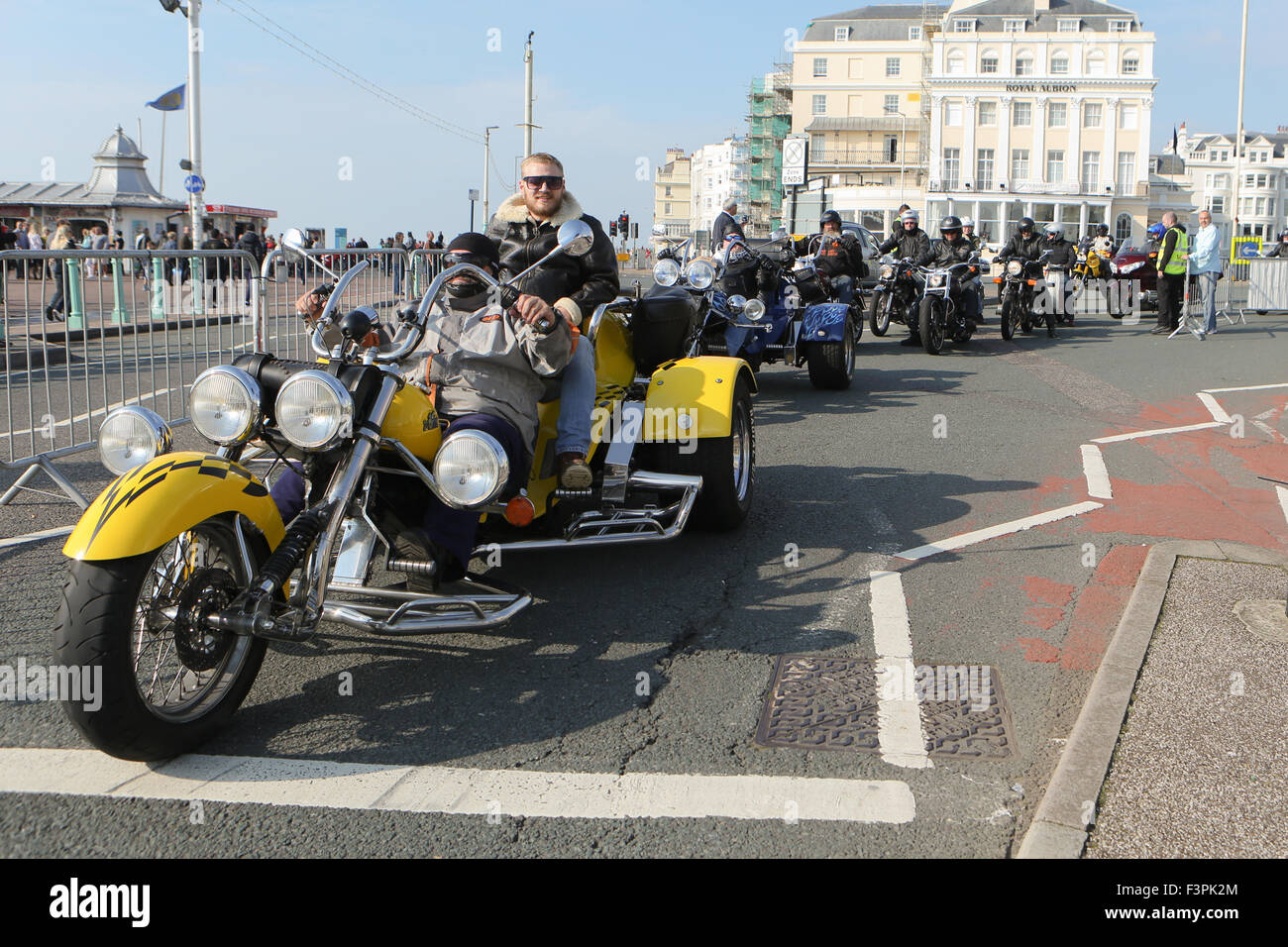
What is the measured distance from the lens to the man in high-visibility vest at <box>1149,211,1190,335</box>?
62.9 feet

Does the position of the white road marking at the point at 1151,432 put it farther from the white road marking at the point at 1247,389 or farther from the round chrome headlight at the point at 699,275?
the round chrome headlight at the point at 699,275

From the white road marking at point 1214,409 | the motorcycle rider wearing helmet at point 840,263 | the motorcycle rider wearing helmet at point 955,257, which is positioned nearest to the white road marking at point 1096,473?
the white road marking at point 1214,409

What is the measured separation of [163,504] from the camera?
3416mm

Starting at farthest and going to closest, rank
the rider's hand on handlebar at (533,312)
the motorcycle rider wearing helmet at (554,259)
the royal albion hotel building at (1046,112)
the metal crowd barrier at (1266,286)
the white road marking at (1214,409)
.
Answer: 1. the royal albion hotel building at (1046,112)
2. the metal crowd barrier at (1266,286)
3. the white road marking at (1214,409)
4. the motorcycle rider wearing helmet at (554,259)
5. the rider's hand on handlebar at (533,312)

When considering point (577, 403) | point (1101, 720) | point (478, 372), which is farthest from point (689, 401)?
point (1101, 720)

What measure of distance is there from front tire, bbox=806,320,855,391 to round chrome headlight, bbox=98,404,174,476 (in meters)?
8.57

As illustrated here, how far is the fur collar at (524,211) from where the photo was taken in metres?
6.00

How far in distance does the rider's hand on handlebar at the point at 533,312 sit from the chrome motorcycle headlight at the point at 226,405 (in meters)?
1.02

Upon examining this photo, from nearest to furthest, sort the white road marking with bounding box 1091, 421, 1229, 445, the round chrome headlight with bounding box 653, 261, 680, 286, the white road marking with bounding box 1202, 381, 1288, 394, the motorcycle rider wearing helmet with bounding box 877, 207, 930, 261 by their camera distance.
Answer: the round chrome headlight with bounding box 653, 261, 680, 286, the white road marking with bounding box 1091, 421, 1229, 445, the white road marking with bounding box 1202, 381, 1288, 394, the motorcycle rider wearing helmet with bounding box 877, 207, 930, 261

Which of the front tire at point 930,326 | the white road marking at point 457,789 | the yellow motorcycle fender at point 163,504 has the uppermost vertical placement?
the front tire at point 930,326

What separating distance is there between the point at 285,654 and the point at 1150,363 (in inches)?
529

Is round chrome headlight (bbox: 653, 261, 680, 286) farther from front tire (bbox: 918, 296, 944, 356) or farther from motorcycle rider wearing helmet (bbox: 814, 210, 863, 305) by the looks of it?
front tire (bbox: 918, 296, 944, 356)

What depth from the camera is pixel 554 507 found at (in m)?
5.14

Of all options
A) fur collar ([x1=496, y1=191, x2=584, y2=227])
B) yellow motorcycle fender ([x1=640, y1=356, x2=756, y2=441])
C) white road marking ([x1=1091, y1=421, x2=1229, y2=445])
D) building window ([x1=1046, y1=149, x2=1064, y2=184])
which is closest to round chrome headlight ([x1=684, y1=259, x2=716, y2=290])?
yellow motorcycle fender ([x1=640, y1=356, x2=756, y2=441])
